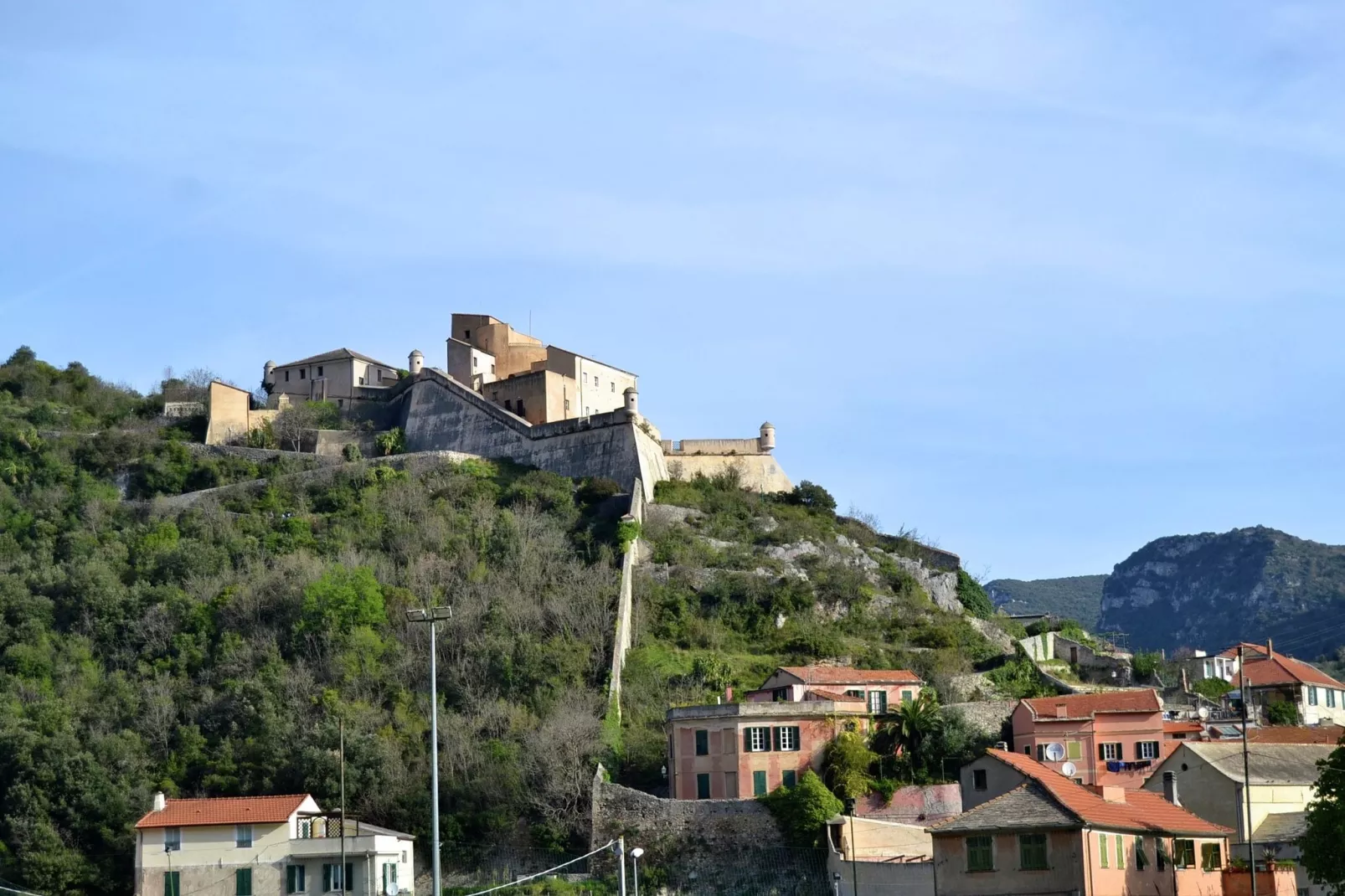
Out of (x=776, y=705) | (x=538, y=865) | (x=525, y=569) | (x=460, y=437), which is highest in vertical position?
(x=460, y=437)

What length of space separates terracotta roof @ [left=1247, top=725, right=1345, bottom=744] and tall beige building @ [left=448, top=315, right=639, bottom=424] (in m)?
37.2

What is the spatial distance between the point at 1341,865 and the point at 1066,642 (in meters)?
37.6

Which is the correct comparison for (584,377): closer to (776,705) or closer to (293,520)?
(293,520)

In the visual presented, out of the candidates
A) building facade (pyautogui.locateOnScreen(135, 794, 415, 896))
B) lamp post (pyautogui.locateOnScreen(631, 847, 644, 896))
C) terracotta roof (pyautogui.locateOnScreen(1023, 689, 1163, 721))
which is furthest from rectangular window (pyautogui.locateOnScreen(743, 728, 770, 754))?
building facade (pyautogui.locateOnScreen(135, 794, 415, 896))

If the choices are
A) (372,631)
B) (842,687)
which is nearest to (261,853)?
(372,631)

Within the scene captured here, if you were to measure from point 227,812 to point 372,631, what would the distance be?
13.9m

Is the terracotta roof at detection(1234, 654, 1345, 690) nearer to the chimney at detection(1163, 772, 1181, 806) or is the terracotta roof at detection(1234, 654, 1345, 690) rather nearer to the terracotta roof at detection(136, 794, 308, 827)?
the chimney at detection(1163, 772, 1181, 806)

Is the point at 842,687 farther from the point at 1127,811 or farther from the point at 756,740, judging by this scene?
the point at 1127,811

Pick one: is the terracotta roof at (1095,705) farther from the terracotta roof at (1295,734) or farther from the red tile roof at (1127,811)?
the red tile roof at (1127,811)

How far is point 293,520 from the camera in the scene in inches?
3327

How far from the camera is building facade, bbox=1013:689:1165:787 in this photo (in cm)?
6262

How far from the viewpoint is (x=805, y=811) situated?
58.5 m

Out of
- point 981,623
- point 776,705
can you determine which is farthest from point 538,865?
point 981,623

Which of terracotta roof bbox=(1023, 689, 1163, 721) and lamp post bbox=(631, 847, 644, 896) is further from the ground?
terracotta roof bbox=(1023, 689, 1163, 721)
